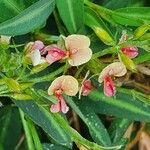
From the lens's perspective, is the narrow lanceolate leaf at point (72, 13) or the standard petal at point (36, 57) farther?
the narrow lanceolate leaf at point (72, 13)

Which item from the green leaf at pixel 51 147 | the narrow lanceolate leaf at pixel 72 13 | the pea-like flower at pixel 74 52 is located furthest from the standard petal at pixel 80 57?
the green leaf at pixel 51 147

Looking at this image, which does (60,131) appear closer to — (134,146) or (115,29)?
(115,29)

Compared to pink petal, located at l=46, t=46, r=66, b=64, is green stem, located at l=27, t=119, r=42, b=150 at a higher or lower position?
lower

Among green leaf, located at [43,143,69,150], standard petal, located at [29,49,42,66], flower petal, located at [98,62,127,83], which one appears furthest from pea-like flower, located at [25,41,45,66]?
green leaf, located at [43,143,69,150]

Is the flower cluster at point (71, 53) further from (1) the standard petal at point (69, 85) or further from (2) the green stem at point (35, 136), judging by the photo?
(2) the green stem at point (35, 136)

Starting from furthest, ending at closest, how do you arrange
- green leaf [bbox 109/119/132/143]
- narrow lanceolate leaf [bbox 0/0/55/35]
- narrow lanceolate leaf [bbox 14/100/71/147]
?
green leaf [bbox 109/119/132/143] < narrow lanceolate leaf [bbox 14/100/71/147] < narrow lanceolate leaf [bbox 0/0/55/35]

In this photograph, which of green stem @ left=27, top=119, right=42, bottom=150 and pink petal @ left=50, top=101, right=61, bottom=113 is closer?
pink petal @ left=50, top=101, right=61, bottom=113

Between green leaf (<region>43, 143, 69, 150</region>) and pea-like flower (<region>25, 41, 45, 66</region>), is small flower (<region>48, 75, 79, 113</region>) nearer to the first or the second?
pea-like flower (<region>25, 41, 45, 66</region>)
